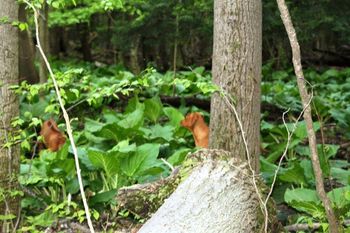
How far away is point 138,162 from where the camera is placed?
16.6 feet

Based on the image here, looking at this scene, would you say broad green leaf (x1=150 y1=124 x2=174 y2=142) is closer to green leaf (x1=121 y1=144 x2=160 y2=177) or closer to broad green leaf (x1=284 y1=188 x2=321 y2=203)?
green leaf (x1=121 y1=144 x2=160 y2=177)

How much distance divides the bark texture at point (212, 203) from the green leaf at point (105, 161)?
1.17 metres

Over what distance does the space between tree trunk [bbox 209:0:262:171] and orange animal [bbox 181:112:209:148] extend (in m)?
1.35

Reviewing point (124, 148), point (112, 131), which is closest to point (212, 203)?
point (124, 148)

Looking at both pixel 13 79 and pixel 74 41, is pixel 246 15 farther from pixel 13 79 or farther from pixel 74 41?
pixel 74 41

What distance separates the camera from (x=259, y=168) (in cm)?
511

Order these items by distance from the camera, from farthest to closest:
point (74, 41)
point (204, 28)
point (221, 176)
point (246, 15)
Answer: point (74, 41) < point (204, 28) < point (246, 15) < point (221, 176)

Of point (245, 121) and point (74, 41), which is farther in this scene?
point (74, 41)

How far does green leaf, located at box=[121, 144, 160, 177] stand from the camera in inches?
197

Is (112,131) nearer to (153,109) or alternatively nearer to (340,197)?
(153,109)

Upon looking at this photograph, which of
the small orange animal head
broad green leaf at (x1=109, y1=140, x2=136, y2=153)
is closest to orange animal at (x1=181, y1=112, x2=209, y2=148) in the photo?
the small orange animal head

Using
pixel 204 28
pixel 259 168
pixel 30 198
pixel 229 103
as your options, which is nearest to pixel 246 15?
pixel 229 103

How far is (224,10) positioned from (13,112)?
1.93 m

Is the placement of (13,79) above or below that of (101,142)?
above
